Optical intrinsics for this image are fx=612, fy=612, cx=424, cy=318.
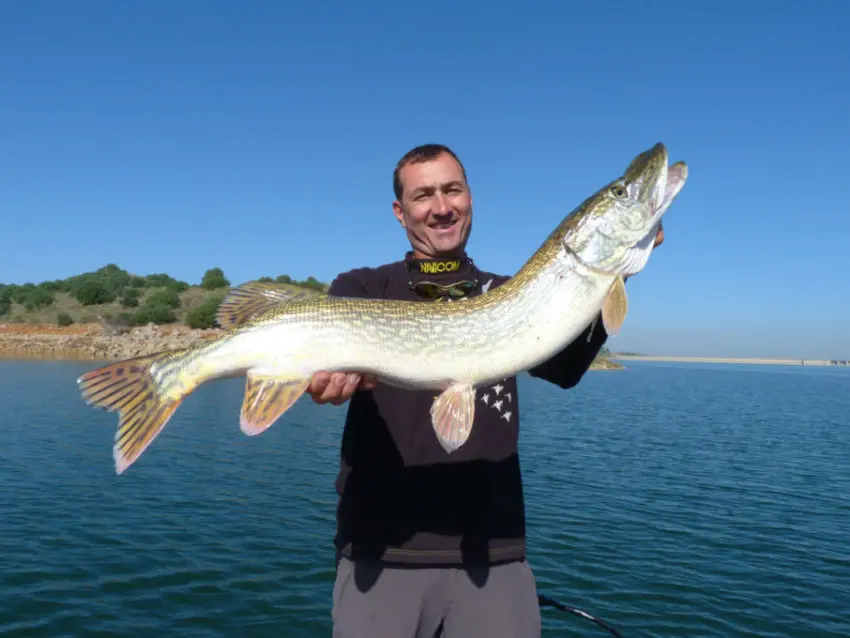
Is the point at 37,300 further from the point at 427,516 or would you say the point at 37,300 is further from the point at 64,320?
the point at 427,516

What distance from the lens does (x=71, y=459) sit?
50.7ft

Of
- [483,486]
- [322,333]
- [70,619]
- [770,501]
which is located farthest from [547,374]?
[770,501]

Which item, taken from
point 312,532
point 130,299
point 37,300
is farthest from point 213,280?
point 312,532

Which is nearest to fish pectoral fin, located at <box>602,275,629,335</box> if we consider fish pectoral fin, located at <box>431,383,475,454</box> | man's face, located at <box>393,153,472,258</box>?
fish pectoral fin, located at <box>431,383,475,454</box>

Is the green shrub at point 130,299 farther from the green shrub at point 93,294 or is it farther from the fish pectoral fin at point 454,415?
the fish pectoral fin at point 454,415

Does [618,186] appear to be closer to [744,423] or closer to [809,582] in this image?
[809,582]

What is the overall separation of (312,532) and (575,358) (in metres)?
8.83

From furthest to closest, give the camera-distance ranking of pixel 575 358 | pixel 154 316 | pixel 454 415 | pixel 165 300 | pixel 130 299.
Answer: pixel 130 299 → pixel 165 300 → pixel 154 316 → pixel 575 358 → pixel 454 415

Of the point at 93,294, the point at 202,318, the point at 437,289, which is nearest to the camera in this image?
the point at 437,289

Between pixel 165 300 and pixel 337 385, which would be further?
pixel 165 300

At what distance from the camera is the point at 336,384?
335 centimetres

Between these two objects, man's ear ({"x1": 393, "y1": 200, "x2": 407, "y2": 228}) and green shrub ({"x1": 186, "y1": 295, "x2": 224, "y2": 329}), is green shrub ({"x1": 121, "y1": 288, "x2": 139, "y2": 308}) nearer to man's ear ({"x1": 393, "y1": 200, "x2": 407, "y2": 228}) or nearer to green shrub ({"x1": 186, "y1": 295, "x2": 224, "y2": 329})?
green shrub ({"x1": 186, "y1": 295, "x2": 224, "y2": 329})

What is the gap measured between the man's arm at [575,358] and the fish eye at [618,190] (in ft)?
2.25

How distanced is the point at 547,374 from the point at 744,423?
91.1ft
